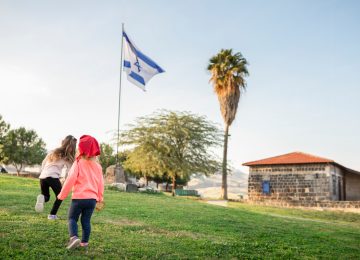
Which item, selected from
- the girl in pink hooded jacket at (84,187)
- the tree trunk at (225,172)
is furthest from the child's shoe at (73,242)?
the tree trunk at (225,172)

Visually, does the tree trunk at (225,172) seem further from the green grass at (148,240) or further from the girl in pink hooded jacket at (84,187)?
the girl in pink hooded jacket at (84,187)

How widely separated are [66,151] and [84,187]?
2017 mm

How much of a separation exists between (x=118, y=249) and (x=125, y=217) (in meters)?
3.29

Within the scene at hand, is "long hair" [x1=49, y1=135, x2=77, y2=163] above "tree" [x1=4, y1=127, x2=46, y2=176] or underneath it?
underneath

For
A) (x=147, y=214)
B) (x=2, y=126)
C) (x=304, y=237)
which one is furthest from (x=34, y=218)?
(x=2, y=126)

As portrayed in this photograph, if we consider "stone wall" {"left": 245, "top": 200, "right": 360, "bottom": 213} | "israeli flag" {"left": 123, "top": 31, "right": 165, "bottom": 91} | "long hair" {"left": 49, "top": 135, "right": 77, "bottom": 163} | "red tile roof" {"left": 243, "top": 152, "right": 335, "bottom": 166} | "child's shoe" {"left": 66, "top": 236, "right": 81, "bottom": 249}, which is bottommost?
"stone wall" {"left": 245, "top": 200, "right": 360, "bottom": 213}

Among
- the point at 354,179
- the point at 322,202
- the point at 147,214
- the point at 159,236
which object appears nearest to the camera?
the point at 159,236

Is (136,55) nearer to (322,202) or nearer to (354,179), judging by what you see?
(322,202)

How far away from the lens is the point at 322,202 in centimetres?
2738

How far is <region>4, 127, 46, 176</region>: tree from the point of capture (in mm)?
49594

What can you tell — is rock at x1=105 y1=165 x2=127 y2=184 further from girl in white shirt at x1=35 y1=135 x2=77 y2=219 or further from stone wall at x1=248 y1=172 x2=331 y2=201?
stone wall at x1=248 y1=172 x2=331 y2=201

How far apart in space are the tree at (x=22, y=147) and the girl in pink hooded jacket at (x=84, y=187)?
4929 cm

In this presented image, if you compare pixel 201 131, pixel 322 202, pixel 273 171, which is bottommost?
pixel 322 202

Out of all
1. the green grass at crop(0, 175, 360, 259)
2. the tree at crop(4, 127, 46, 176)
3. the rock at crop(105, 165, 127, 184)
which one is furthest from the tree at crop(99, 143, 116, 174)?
the green grass at crop(0, 175, 360, 259)
